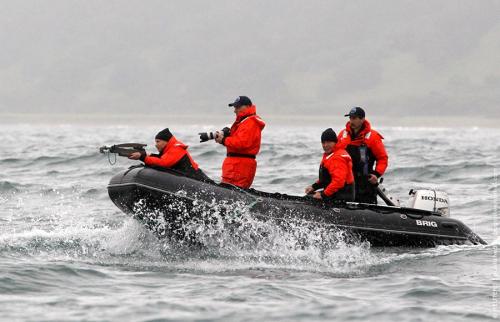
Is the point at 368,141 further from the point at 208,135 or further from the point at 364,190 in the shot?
the point at 208,135

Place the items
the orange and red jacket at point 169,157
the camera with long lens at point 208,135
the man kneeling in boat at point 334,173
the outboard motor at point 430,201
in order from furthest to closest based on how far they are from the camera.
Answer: the outboard motor at point 430,201 → the man kneeling in boat at point 334,173 → the orange and red jacket at point 169,157 → the camera with long lens at point 208,135

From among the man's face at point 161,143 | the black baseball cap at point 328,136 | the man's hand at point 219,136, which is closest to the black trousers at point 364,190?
the black baseball cap at point 328,136

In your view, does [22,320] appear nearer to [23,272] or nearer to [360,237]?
[23,272]

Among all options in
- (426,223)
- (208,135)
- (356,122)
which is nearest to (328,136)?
(356,122)

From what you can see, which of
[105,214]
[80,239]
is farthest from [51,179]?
[80,239]

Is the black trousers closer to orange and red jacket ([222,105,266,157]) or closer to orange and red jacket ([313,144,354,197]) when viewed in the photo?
orange and red jacket ([313,144,354,197])

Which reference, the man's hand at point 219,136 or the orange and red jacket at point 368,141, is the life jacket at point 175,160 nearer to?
the man's hand at point 219,136

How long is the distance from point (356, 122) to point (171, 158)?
2576 mm

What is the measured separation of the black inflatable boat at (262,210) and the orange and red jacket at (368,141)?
27.3 inches

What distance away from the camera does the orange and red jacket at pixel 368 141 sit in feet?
42.7

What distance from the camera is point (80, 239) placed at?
12828 mm

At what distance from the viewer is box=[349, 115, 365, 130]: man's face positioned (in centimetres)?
1284

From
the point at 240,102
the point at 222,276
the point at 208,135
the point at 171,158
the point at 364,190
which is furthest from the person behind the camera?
the point at 364,190

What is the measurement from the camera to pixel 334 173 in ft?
40.5
